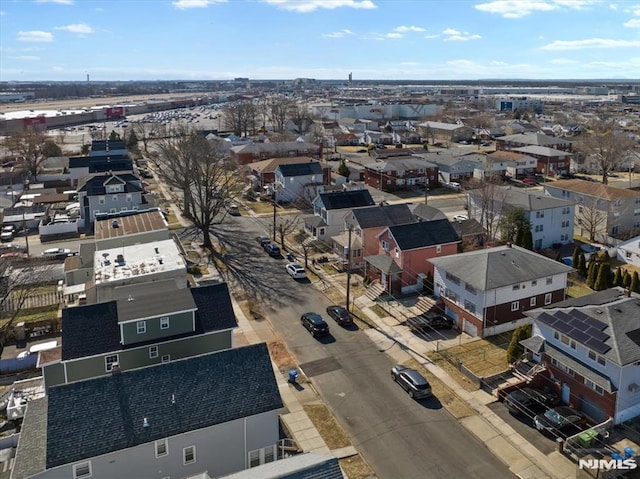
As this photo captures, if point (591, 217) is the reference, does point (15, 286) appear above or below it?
below

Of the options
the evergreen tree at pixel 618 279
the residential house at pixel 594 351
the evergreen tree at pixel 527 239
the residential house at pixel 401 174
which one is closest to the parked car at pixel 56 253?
the residential house at pixel 594 351

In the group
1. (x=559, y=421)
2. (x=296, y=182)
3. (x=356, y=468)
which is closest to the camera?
(x=356, y=468)

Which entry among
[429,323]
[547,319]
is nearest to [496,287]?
[429,323]

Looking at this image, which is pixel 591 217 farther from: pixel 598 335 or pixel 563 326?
pixel 598 335

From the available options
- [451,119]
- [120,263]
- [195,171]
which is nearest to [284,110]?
[451,119]

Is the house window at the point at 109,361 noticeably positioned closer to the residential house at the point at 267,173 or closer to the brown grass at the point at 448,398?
the brown grass at the point at 448,398

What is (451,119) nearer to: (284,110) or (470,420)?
(284,110)
